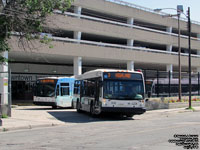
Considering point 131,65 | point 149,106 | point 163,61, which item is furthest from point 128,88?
point 163,61

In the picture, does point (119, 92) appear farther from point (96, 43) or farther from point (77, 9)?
point (77, 9)

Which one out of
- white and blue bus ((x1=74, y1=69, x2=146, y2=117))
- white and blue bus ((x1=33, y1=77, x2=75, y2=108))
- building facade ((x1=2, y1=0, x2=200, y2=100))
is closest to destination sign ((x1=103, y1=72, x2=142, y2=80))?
white and blue bus ((x1=74, y1=69, x2=146, y2=117))

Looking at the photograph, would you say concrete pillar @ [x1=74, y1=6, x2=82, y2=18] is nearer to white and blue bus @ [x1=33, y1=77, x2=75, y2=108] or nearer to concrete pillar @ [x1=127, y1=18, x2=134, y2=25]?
concrete pillar @ [x1=127, y1=18, x2=134, y2=25]

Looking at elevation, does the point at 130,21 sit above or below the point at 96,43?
above

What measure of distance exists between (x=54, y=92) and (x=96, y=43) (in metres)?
14.1

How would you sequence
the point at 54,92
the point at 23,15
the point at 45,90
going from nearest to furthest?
the point at 23,15 → the point at 54,92 → the point at 45,90

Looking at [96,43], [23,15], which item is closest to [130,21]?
[96,43]

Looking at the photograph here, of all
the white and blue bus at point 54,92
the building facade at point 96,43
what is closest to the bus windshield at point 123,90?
the white and blue bus at point 54,92

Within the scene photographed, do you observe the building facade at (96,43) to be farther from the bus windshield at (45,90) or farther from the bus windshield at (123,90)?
the bus windshield at (123,90)

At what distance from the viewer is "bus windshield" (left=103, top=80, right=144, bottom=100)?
17625 mm

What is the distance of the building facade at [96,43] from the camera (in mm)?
37516

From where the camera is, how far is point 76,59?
3866cm

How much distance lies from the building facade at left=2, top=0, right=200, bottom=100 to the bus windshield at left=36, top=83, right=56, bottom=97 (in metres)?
6.66

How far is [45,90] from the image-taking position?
1097 inches
